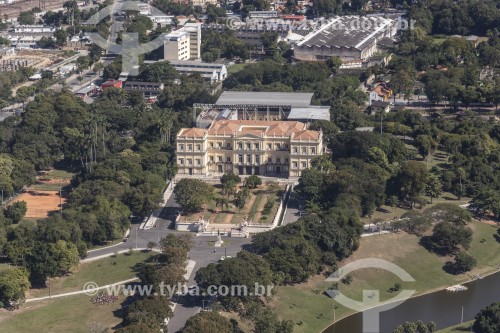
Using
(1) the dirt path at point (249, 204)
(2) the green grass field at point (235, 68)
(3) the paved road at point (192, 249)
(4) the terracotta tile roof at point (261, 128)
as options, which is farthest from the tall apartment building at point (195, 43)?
(3) the paved road at point (192, 249)

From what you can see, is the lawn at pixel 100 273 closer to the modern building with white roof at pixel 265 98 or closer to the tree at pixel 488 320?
the tree at pixel 488 320

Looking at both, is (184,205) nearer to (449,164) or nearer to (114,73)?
(449,164)

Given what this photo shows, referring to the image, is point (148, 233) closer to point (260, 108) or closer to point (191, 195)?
point (191, 195)

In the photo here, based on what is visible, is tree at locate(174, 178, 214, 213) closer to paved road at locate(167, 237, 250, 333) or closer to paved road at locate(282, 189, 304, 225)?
paved road at locate(167, 237, 250, 333)

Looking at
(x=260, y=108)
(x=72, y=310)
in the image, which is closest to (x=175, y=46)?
(x=260, y=108)

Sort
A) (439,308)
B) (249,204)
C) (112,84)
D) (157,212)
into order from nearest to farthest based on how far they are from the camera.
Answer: (439,308) → (157,212) → (249,204) → (112,84)

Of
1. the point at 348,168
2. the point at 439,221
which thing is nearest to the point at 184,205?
the point at 348,168
